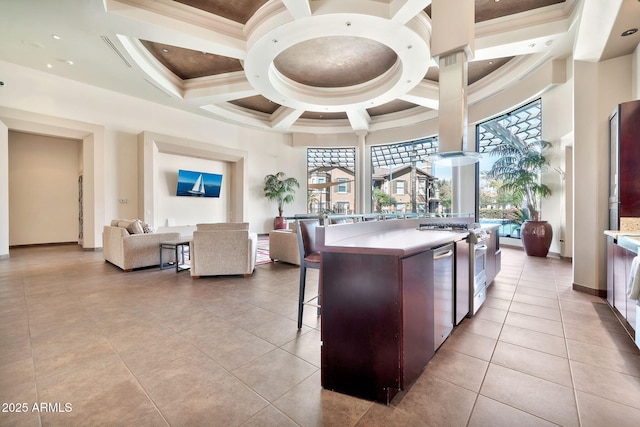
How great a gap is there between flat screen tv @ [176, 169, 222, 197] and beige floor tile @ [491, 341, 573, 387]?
333 inches

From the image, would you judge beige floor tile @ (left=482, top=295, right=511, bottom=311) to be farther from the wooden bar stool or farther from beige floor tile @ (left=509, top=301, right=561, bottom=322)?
the wooden bar stool

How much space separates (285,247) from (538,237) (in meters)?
5.22

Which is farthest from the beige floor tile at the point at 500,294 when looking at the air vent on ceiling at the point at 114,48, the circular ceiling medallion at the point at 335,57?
the air vent on ceiling at the point at 114,48

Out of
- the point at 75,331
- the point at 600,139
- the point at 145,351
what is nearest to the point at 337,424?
the point at 145,351

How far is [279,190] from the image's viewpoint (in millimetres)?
10062

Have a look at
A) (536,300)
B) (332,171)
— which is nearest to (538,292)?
(536,300)

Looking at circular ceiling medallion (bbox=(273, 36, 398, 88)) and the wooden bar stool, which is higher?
circular ceiling medallion (bbox=(273, 36, 398, 88))

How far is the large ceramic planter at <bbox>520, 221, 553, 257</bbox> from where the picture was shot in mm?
5570

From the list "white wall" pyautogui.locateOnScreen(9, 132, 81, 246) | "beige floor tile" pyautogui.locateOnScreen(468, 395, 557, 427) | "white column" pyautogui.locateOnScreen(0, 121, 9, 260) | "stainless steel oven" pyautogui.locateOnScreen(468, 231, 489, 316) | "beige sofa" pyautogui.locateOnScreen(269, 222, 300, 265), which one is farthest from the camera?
"white wall" pyautogui.locateOnScreen(9, 132, 81, 246)

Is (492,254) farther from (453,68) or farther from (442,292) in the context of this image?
(453,68)

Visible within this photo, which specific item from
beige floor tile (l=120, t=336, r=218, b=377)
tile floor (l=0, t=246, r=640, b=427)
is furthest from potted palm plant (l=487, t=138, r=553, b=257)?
beige floor tile (l=120, t=336, r=218, b=377)

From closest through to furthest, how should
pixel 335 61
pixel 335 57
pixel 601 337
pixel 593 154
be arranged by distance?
pixel 601 337
pixel 593 154
pixel 335 57
pixel 335 61

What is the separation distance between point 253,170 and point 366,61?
18.2 ft

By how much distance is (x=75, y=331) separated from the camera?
7.67 feet
